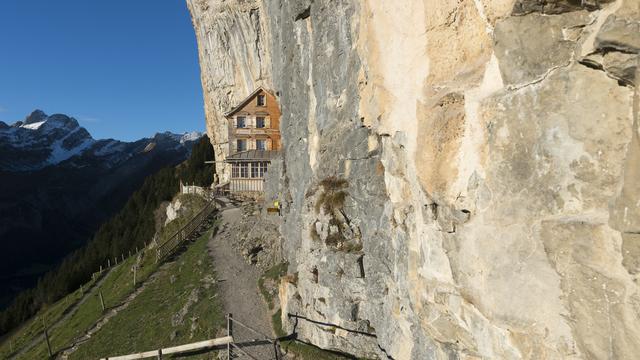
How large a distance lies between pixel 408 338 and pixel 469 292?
577 centimetres

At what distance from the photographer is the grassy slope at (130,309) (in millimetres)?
26422

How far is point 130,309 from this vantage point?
1182 inches

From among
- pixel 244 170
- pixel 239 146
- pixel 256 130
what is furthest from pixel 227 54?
pixel 244 170

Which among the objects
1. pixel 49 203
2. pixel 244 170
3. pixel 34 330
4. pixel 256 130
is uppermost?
pixel 256 130

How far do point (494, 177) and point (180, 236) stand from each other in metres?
34.3

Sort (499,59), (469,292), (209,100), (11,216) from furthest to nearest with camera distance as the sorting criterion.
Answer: (11,216) → (209,100) → (469,292) → (499,59)

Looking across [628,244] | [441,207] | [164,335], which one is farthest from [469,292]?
[164,335]

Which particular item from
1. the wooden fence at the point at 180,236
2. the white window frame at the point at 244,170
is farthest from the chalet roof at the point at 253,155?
the wooden fence at the point at 180,236

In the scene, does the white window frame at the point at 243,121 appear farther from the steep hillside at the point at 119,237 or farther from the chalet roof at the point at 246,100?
the steep hillside at the point at 119,237

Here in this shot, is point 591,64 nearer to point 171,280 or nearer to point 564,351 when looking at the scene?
point 564,351

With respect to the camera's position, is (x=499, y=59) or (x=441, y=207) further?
(x=441, y=207)

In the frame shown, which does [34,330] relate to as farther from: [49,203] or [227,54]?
[49,203]

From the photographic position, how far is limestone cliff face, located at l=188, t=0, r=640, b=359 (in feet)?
21.7

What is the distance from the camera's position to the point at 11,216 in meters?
139
